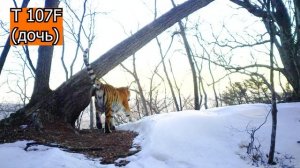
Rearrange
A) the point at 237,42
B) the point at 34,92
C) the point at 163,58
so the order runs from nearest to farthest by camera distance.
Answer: the point at 34,92 < the point at 237,42 < the point at 163,58

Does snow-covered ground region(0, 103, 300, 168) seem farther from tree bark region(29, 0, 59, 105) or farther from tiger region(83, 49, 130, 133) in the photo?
tree bark region(29, 0, 59, 105)

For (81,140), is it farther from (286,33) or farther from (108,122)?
(286,33)

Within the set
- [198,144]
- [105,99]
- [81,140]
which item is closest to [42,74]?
[105,99]

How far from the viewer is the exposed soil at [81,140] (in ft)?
23.2

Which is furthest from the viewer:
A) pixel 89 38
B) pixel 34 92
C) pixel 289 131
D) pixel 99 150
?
pixel 89 38

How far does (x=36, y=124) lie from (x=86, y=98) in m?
2.32

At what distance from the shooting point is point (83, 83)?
1050cm

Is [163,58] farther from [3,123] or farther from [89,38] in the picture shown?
[3,123]

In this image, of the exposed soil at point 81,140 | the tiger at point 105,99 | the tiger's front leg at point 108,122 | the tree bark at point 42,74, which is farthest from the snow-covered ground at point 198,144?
the tree bark at point 42,74

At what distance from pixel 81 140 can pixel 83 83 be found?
100 inches

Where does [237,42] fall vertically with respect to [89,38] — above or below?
below

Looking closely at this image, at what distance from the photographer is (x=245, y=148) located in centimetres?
752

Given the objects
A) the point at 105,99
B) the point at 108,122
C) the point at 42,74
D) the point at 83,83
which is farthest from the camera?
the point at 105,99

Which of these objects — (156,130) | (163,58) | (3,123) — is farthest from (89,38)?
(156,130)
